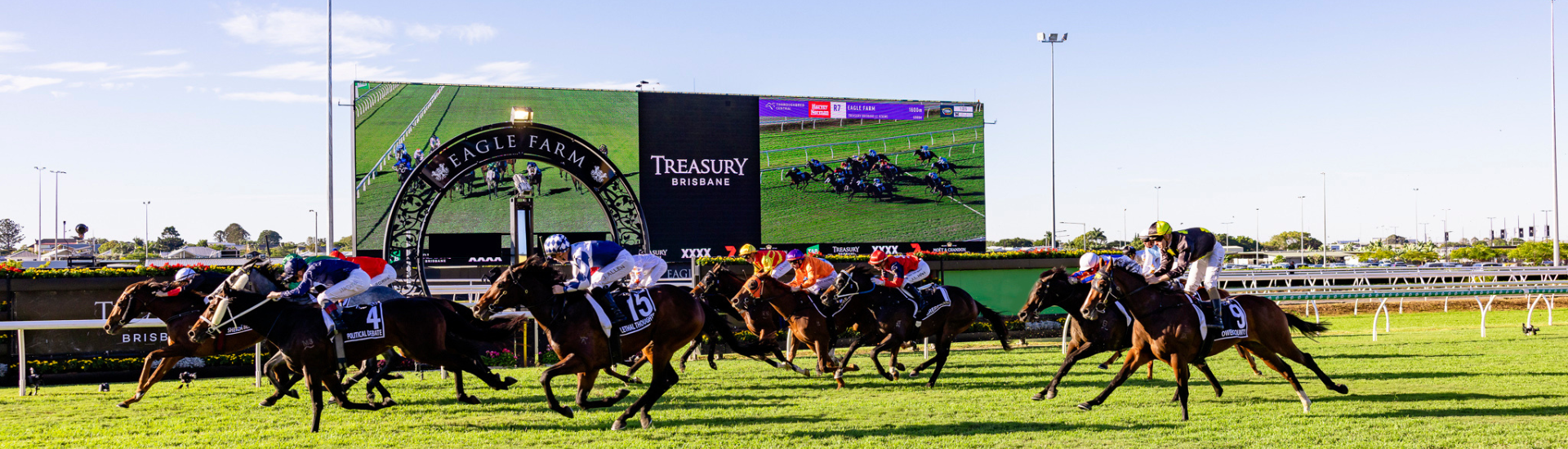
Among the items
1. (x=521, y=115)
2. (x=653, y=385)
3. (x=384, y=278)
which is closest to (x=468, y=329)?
(x=384, y=278)

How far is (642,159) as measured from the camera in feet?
67.9

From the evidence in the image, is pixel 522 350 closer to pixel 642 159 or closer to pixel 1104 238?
pixel 642 159

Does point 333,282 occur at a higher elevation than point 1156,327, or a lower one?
higher

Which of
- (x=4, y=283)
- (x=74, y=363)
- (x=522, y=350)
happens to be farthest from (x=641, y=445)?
(x=4, y=283)

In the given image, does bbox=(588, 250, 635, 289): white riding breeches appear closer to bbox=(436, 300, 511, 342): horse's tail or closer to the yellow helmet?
bbox=(436, 300, 511, 342): horse's tail

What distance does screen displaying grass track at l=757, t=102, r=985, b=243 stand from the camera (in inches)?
857

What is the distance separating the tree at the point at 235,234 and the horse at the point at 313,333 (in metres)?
113

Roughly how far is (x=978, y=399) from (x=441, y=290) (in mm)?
9726

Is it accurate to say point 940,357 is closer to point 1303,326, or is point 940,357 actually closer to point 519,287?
point 1303,326

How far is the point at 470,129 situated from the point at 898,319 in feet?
42.2

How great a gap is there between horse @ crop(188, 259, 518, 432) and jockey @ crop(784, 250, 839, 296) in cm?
365

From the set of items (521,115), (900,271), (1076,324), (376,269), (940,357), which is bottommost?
(940,357)

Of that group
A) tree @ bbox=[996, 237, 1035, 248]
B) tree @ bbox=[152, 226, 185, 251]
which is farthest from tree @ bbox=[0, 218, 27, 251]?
tree @ bbox=[996, 237, 1035, 248]

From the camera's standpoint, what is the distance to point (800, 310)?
947 centimetres
